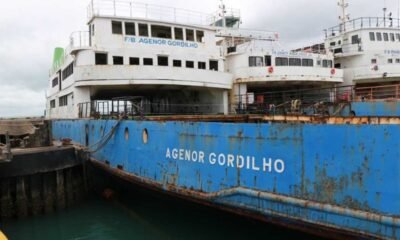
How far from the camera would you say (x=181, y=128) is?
30.6 feet

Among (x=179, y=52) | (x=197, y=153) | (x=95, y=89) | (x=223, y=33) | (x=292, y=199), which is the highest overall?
(x=223, y=33)

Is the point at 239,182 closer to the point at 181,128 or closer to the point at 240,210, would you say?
the point at 240,210

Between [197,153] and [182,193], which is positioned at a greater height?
[197,153]

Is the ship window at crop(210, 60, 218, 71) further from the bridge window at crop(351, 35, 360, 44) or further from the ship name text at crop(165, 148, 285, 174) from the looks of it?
the bridge window at crop(351, 35, 360, 44)

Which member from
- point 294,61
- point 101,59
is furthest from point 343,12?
point 101,59

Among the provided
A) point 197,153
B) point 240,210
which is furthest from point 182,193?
point 240,210

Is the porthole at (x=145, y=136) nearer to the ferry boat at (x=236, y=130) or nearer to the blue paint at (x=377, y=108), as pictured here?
the ferry boat at (x=236, y=130)

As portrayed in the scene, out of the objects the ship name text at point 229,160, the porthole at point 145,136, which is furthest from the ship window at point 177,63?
the ship name text at point 229,160

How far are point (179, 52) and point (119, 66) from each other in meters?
3.47

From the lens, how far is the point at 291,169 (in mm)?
7000

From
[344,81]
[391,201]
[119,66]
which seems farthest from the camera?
[344,81]

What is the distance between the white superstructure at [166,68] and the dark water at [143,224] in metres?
3.51

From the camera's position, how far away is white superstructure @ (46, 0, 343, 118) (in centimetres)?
1609

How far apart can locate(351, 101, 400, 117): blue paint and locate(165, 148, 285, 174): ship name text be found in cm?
813
